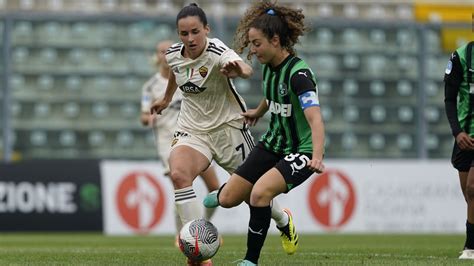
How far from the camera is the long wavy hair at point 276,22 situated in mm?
8961

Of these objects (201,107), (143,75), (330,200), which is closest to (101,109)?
(143,75)

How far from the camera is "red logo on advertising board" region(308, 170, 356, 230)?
19.9 meters

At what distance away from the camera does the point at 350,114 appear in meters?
21.0

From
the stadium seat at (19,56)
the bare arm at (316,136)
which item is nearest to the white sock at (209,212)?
the bare arm at (316,136)

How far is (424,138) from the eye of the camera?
2122 cm

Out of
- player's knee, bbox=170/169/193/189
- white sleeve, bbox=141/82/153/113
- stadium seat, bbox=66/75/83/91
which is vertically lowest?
stadium seat, bbox=66/75/83/91

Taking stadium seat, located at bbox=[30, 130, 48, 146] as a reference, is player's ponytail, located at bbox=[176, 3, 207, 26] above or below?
above

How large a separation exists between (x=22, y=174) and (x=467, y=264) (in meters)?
11.2

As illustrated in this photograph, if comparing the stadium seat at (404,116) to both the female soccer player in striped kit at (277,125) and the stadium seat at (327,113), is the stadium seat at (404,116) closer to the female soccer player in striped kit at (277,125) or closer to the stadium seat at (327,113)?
the stadium seat at (327,113)

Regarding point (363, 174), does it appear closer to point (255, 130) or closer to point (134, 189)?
point (255, 130)

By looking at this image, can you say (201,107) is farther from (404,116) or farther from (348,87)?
(404,116)

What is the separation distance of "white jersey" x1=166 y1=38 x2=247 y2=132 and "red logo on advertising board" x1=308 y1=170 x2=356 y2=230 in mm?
9871

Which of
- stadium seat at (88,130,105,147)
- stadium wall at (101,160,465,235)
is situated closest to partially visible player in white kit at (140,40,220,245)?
stadium wall at (101,160,465,235)

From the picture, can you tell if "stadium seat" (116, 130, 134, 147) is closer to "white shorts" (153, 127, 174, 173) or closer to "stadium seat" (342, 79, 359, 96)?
"stadium seat" (342, 79, 359, 96)
